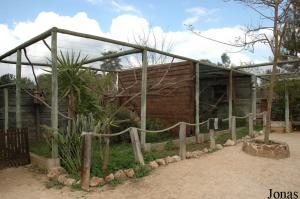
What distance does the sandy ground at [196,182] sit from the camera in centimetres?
434

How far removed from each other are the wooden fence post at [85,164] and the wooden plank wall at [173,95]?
383 centimetres

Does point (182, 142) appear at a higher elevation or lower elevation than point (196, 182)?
higher

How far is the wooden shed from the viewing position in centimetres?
885

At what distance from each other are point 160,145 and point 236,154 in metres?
2.01

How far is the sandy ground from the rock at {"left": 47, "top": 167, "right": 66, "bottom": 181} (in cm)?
17

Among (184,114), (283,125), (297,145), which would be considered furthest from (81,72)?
(283,125)

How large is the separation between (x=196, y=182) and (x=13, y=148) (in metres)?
4.14

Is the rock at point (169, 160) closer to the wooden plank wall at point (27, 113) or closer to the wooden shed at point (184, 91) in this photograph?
the wooden shed at point (184, 91)

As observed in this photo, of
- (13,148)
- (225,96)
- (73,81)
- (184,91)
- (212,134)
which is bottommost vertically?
(13,148)

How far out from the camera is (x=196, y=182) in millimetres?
4875

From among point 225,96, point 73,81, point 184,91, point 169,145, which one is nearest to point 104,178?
point 73,81

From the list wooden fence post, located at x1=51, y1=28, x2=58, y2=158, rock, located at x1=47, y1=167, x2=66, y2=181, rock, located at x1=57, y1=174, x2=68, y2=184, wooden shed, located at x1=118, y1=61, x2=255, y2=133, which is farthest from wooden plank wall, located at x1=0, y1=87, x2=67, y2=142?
rock, located at x1=57, y1=174, x2=68, y2=184

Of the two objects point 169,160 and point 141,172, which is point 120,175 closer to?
point 141,172

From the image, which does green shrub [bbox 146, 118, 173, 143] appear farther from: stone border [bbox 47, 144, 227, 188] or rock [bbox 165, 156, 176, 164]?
stone border [bbox 47, 144, 227, 188]
